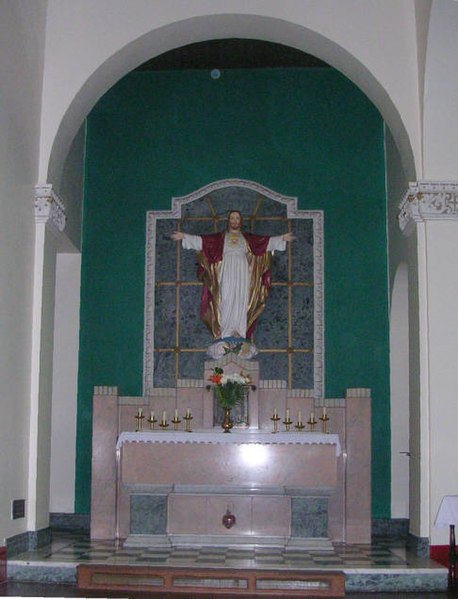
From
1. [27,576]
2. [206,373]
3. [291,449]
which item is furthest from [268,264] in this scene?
[27,576]

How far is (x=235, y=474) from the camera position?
939 centimetres

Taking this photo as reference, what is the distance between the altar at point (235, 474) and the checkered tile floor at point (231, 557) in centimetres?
29

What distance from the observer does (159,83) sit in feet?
39.5

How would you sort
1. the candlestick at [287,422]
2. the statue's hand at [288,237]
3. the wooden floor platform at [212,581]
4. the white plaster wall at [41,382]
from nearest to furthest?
1. the wooden floor platform at [212,581]
2. the white plaster wall at [41,382]
3. the candlestick at [287,422]
4. the statue's hand at [288,237]

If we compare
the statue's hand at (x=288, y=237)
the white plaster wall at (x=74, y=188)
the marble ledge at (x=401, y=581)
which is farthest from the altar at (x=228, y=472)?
the white plaster wall at (x=74, y=188)

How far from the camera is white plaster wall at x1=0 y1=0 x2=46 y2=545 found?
8.18m

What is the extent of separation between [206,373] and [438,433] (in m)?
3.19

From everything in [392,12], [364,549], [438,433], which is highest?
[392,12]

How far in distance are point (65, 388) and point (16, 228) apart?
349cm

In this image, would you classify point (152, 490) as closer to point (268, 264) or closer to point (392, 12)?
point (268, 264)

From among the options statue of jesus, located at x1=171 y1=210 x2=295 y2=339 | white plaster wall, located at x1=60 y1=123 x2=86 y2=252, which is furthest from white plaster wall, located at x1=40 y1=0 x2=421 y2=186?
statue of jesus, located at x1=171 y1=210 x2=295 y2=339

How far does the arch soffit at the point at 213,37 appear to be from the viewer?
9.32 meters

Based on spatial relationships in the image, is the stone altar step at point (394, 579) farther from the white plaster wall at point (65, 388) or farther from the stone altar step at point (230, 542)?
the white plaster wall at point (65, 388)

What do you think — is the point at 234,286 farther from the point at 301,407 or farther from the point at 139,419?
the point at 139,419
